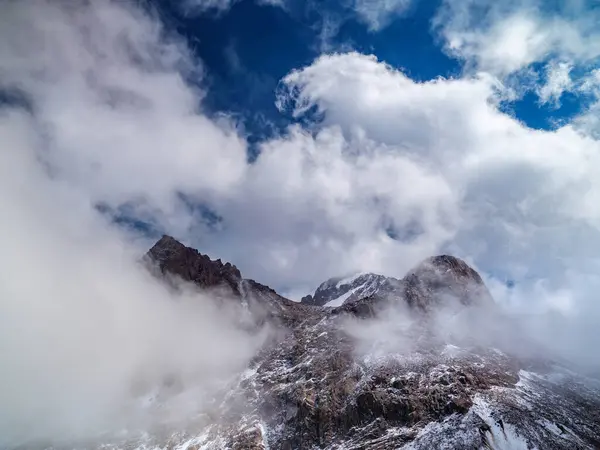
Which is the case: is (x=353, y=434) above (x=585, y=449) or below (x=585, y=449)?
above

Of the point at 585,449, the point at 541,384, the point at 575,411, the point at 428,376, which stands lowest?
the point at 585,449

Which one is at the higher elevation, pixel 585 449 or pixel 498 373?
pixel 498 373

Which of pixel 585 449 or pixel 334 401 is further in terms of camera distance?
pixel 334 401

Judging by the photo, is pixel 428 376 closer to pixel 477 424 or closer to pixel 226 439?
pixel 477 424

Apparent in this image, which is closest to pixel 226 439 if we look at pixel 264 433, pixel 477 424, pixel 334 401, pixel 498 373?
pixel 264 433

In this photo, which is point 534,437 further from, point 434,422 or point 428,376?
point 428,376

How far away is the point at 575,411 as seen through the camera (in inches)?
6048

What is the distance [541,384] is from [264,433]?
123m

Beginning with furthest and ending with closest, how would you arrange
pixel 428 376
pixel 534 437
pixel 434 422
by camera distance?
pixel 428 376
pixel 434 422
pixel 534 437

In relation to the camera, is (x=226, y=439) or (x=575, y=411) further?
(x=226, y=439)

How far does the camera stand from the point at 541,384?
182 meters

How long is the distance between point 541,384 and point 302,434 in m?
104

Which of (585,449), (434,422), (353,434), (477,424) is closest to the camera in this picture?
→ (585,449)

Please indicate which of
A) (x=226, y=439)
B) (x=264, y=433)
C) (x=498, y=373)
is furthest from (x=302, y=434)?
(x=498, y=373)
